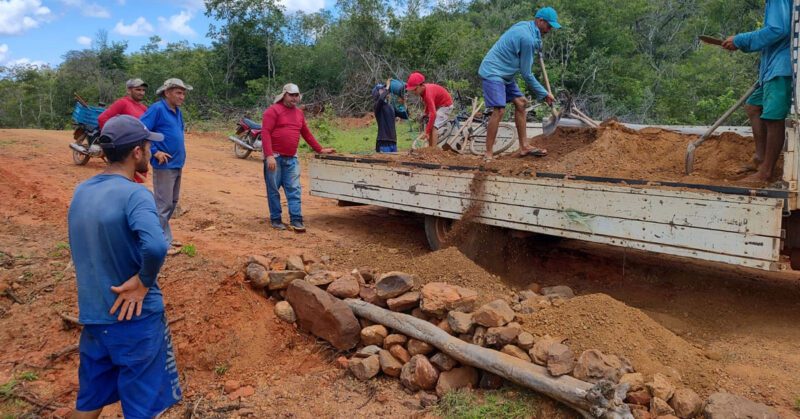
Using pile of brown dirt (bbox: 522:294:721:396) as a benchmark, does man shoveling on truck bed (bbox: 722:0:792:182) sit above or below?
above

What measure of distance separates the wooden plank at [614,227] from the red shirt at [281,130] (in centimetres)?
118

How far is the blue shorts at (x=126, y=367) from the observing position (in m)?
2.67

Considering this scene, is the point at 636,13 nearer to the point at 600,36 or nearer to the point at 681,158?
the point at 600,36

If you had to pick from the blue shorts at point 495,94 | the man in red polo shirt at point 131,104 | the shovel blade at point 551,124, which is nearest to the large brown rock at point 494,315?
the blue shorts at point 495,94

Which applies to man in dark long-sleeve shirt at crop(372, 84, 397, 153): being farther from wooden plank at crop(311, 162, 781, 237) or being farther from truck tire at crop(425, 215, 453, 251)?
truck tire at crop(425, 215, 453, 251)

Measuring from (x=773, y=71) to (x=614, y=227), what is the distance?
5.11 feet

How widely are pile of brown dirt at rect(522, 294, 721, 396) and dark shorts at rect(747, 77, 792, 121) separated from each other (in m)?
1.84

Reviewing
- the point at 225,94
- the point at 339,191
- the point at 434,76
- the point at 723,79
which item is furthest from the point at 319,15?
the point at 339,191

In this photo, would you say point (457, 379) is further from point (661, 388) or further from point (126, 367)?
point (126, 367)

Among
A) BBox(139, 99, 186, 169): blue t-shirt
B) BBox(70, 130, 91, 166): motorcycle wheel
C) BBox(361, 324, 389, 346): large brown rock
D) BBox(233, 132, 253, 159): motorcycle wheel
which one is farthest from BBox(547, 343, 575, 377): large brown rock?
BBox(233, 132, 253, 159): motorcycle wheel

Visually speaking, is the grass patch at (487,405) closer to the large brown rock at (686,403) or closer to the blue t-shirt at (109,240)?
the large brown rock at (686,403)

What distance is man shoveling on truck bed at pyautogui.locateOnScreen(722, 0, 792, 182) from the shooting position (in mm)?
4125

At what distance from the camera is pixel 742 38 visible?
4.39 m

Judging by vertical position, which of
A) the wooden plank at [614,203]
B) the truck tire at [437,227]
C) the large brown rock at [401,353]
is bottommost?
the large brown rock at [401,353]
